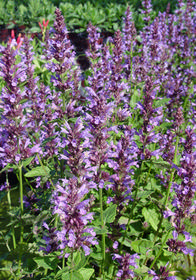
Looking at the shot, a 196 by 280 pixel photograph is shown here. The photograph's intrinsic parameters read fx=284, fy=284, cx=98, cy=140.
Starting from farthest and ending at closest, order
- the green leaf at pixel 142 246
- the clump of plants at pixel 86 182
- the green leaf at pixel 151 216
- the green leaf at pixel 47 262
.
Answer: the green leaf at pixel 151 216, the green leaf at pixel 142 246, the green leaf at pixel 47 262, the clump of plants at pixel 86 182

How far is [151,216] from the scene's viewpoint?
3.06m

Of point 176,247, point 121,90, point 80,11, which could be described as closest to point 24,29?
point 80,11

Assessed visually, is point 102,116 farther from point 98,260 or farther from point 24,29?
point 24,29

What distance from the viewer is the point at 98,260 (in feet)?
8.79

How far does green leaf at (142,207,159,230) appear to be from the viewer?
301cm

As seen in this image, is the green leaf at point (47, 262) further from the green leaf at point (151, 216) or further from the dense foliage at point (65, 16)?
the dense foliage at point (65, 16)

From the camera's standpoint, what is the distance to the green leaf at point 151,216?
301 centimetres

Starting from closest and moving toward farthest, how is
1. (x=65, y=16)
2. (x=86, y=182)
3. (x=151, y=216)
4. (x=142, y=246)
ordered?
1. (x=86, y=182)
2. (x=142, y=246)
3. (x=151, y=216)
4. (x=65, y=16)

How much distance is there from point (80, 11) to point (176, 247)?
7531 millimetres

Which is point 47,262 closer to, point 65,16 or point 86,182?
point 86,182

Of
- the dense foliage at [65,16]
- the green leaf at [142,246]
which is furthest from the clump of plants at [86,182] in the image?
the dense foliage at [65,16]

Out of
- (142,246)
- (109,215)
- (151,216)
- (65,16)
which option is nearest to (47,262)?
(109,215)

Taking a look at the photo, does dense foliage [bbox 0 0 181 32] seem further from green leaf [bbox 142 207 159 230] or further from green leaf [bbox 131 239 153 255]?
green leaf [bbox 131 239 153 255]

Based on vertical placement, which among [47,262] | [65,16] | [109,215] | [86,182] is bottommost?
[47,262]
